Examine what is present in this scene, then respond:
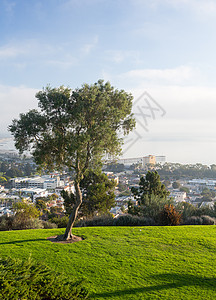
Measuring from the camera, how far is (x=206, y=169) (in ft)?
173

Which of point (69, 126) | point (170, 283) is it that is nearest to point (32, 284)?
point (170, 283)

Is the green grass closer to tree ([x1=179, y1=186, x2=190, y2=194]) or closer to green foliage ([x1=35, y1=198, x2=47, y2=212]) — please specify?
green foliage ([x1=35, y1=198, x2=47, y2=212])

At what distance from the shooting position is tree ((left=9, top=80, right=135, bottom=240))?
8.09 meters

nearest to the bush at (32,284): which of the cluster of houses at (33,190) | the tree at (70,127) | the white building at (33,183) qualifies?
the tree at (70,127)

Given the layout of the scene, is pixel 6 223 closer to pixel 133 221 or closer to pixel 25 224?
pixel 25 224

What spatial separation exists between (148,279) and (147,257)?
4.09 ft

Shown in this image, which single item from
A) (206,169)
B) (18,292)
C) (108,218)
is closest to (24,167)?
(206,169)

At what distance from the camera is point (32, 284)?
4.07m

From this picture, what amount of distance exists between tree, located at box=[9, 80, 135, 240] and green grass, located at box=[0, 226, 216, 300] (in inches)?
55.1

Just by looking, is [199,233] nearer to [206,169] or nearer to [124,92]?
[124,92]

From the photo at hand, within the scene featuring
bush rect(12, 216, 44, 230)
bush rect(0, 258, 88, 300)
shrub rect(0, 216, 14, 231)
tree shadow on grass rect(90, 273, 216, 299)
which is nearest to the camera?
bush rect(0, 258, 88, 300)

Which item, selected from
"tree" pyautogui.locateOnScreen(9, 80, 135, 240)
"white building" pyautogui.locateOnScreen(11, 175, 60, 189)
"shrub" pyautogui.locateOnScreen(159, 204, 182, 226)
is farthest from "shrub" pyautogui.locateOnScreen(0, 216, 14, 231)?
"white building" pyautogui.locateOnScreen(11, 175, 60, 189)

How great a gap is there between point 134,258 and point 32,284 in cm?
319

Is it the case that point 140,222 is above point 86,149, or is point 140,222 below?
below
